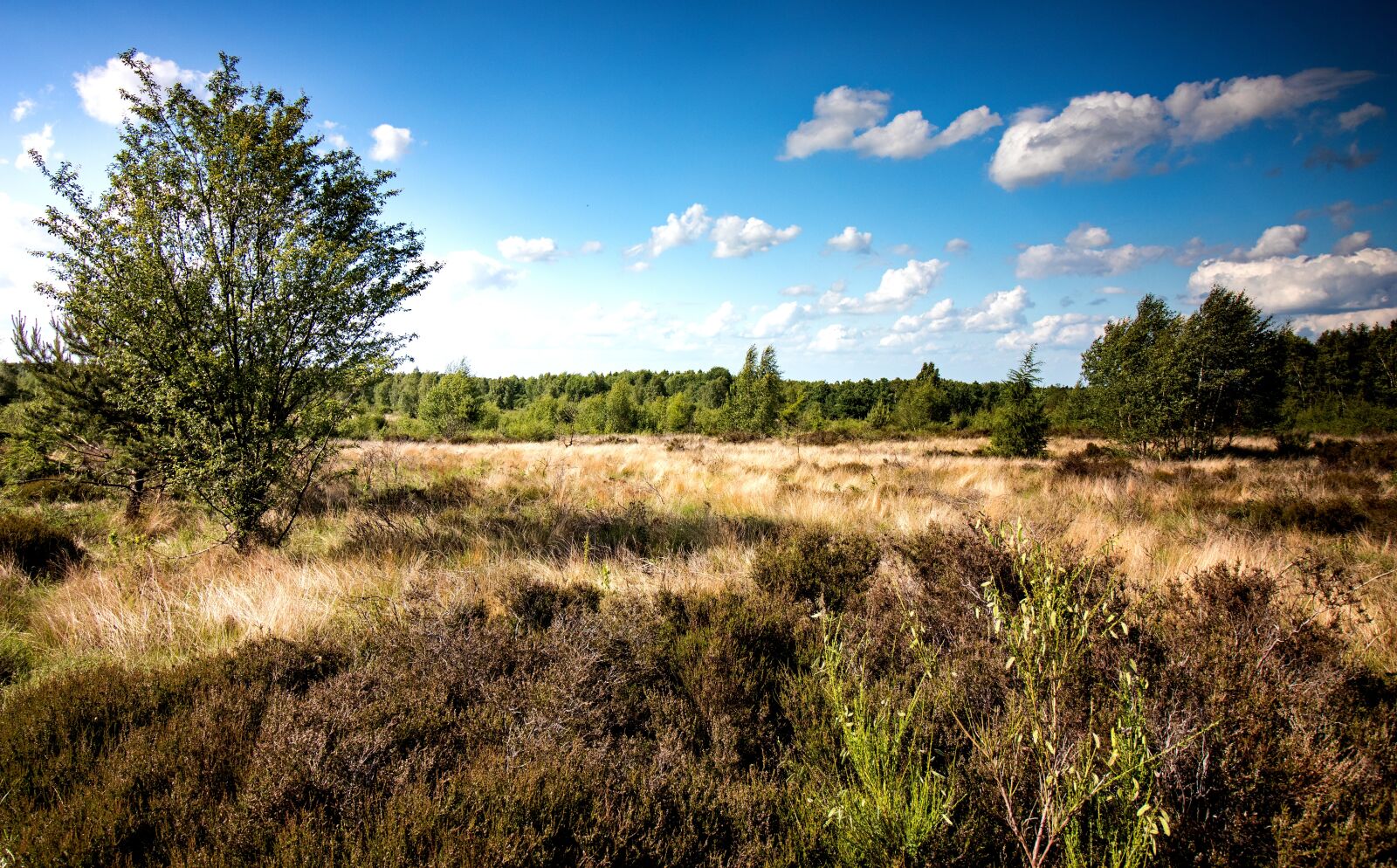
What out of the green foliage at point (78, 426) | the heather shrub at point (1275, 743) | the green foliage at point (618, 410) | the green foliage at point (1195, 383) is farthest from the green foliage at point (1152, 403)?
the green foliage at point (618, 410)

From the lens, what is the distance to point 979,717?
266cm

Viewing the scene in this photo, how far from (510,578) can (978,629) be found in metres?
3.71

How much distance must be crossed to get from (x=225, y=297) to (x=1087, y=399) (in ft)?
123

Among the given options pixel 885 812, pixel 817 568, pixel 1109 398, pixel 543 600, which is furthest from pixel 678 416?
pixel 885 812

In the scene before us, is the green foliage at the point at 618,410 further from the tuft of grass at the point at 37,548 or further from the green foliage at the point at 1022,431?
the tuft of grass at the point at 37,548

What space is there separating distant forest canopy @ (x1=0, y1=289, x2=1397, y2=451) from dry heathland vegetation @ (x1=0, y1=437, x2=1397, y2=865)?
3.21 metres

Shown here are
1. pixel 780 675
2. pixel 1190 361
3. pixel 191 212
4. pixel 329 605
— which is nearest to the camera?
pixel 780 675

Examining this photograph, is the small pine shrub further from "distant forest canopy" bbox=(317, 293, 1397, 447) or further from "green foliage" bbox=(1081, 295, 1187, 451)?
"green foliage" bbox=(1081, 295, 1187, 451)

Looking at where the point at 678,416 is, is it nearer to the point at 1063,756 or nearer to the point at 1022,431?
the point at 1022,431

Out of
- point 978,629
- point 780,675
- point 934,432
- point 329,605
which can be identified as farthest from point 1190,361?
point 329,605

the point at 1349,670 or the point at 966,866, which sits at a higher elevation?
the point at 1349,670

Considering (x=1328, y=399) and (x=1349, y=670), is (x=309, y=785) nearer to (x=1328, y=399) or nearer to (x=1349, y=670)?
Answer: (x=1349, y=670)

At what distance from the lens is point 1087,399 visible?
3030 centimetres

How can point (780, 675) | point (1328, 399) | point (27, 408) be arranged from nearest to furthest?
1. point (780, 675)
2. point (27, 408)
3. point (1328, 399)
